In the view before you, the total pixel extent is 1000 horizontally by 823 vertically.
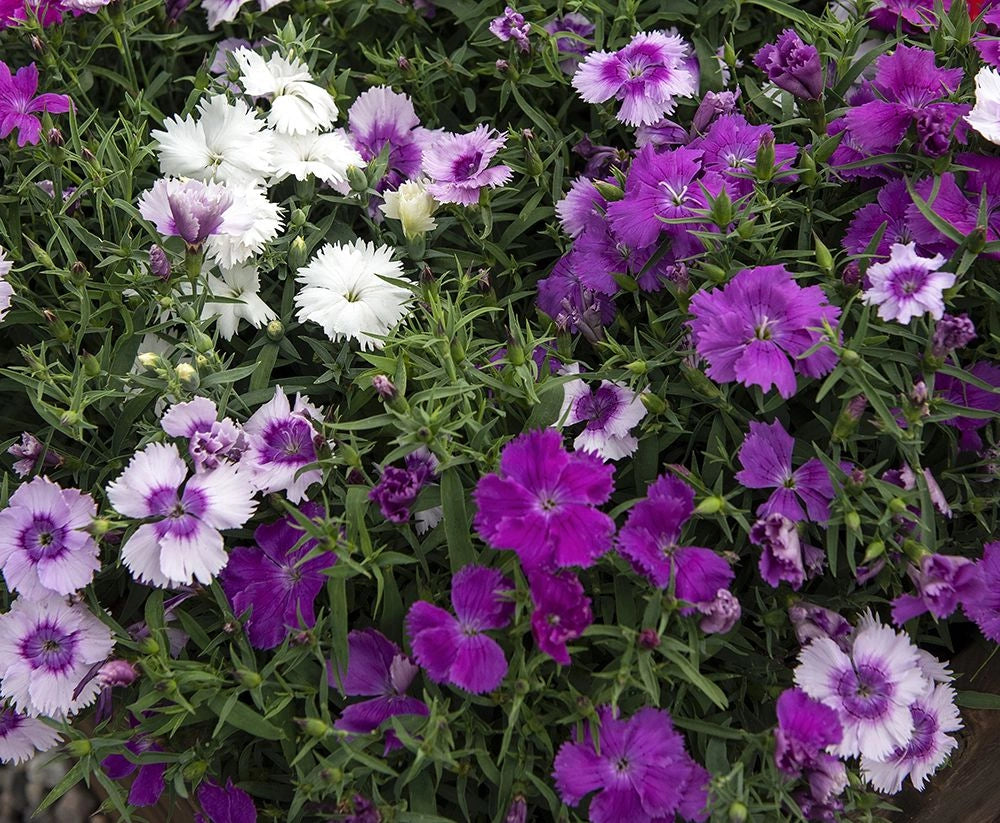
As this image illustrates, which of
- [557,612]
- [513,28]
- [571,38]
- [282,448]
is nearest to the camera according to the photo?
[557,612]

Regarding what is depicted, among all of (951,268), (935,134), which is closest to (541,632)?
(951,268)

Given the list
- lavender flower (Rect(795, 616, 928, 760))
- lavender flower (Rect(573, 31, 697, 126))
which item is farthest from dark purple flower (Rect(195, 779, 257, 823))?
lavender flower (Rect(573, 31, 697, 126))

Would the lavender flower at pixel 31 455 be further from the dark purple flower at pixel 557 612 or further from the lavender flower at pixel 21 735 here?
the dark purple flower at pixel 557 612

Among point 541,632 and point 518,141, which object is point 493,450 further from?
point 518,141

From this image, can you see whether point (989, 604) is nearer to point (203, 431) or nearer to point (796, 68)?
point (796, 68)

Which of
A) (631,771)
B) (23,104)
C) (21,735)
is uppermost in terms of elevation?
(23,104)

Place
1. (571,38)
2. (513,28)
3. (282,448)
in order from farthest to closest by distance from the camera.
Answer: (571,38) < (513,28) < (282,448)

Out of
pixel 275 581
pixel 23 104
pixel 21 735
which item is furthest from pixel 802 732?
pixel 23 104

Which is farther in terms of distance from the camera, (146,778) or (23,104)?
(23,104)
